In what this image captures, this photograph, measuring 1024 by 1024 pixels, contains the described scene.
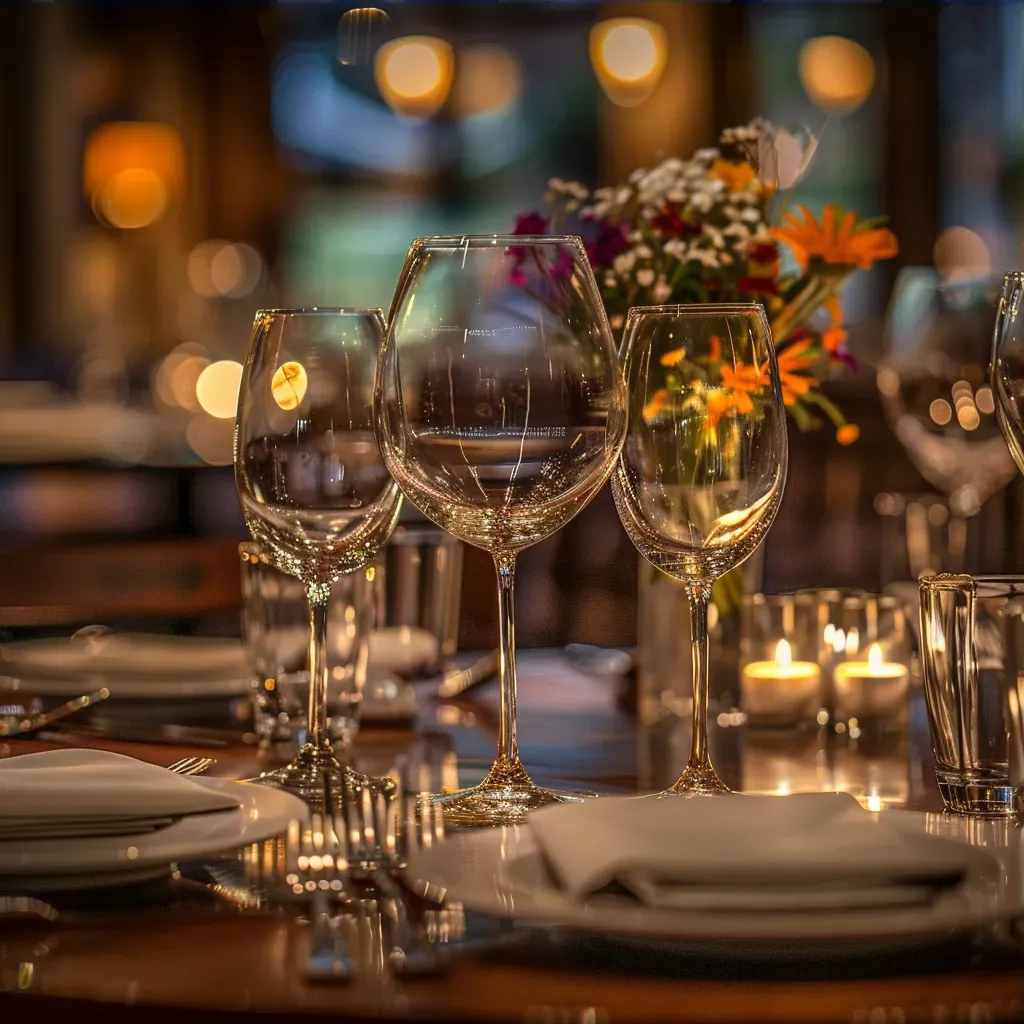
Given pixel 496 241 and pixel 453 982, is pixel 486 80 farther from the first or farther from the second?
pixel 453 982

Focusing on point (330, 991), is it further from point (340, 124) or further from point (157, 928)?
point (340, 124)

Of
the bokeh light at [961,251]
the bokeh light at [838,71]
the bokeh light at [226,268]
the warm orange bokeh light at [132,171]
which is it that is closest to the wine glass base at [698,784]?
the bokeh light at [961,251]

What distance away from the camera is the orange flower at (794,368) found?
120 centimetres

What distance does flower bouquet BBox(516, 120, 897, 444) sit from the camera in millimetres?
1247

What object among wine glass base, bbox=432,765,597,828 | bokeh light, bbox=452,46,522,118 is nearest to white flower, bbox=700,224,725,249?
wine glass base, bbox=432,765,597,828

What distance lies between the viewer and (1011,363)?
3.28ft

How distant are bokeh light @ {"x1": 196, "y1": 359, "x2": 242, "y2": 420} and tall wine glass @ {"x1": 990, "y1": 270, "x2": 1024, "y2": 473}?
5.77 meters

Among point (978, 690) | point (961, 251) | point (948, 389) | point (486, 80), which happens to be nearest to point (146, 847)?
point (978, 690)

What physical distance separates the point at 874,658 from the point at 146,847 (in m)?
0.63

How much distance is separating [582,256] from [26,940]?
1.46 feet

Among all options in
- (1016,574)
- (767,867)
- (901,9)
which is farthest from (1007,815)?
(901,9)

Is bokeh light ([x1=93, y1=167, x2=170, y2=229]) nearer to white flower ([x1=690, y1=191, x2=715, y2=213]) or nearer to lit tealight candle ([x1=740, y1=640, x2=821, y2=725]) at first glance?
white flower ([x1=690, y1=191, x2=715, y2=213])

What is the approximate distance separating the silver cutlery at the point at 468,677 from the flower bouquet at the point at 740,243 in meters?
0.33

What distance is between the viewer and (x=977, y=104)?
24.8 feet
